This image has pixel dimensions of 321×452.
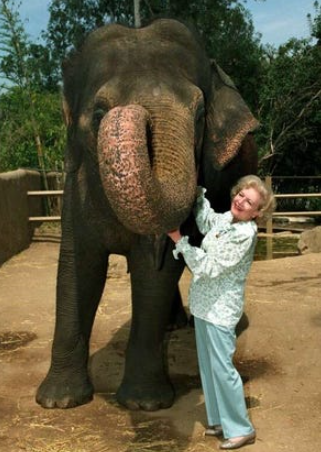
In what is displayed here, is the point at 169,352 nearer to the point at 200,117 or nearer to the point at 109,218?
A: the point at 109,218

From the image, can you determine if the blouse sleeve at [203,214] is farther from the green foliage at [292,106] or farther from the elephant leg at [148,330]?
the green foliage at [292,106]

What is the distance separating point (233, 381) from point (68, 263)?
1.11 m

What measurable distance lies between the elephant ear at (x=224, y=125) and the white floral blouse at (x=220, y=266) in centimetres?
37

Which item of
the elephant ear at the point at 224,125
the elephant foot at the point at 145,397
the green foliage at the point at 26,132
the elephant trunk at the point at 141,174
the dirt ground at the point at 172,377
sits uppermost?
the green foliage at the point at 26,132

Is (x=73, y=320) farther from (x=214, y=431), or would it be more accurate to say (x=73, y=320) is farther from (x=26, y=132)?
(x=26, y=132)

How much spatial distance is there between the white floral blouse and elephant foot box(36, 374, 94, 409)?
0.94 meters

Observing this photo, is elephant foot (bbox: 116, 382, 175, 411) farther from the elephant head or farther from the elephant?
the elephant head

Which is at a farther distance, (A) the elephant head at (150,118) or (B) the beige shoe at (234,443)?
(B) the beige shoe at (234,443)

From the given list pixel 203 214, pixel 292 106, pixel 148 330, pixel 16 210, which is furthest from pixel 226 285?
pixel 292 106

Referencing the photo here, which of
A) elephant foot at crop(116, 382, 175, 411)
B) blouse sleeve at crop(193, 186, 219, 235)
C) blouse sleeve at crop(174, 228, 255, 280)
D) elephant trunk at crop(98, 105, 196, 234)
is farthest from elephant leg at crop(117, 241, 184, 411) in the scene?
elephant trunk at crop(98, 105, 196, 234)

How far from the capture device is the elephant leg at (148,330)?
10.1ft

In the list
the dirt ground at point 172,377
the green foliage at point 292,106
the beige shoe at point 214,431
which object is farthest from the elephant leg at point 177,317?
the green foliage at point 292,106

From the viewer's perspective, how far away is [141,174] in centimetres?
203

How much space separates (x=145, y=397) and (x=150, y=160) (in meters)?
1.43
